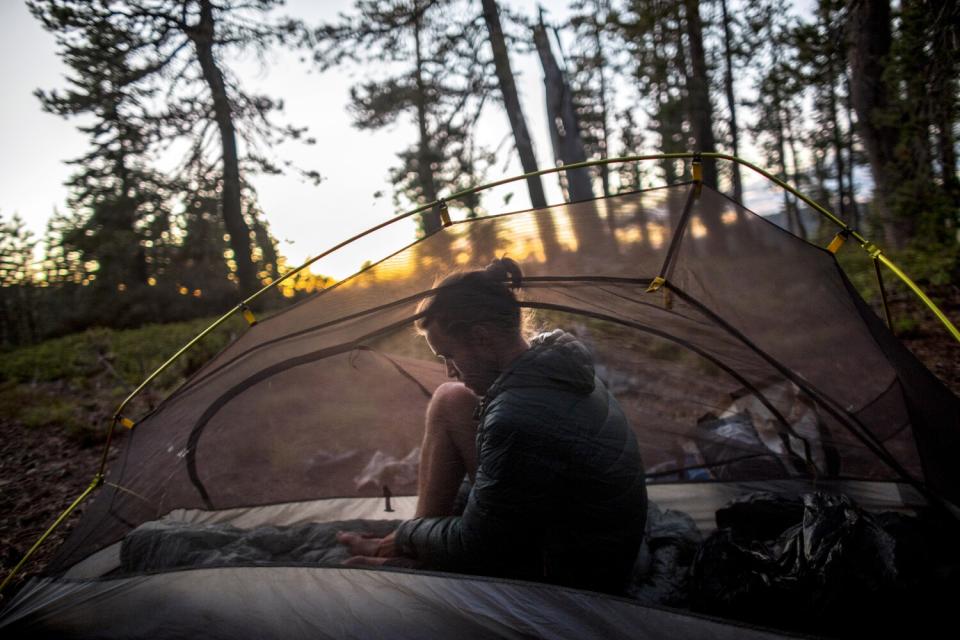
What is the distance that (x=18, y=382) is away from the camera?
9.29m

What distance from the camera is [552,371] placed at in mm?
1677

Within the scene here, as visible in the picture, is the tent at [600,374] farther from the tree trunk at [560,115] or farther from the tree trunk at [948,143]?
the tree trunk at [560,115]

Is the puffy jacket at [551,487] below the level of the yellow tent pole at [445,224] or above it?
below

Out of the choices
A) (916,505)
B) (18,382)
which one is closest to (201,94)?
(18,382)

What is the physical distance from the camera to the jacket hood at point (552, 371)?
1.67 metres

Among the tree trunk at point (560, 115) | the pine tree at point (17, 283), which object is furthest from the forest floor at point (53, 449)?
the pine tree at point (17, 283)

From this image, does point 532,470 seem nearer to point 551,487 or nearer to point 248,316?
point 551,487

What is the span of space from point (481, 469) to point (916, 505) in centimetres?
163

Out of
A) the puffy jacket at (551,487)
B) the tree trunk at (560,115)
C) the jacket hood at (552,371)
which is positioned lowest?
the puffy jacket at (551,487)

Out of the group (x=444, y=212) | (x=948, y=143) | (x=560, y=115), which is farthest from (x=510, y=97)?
(x=444, y=212)

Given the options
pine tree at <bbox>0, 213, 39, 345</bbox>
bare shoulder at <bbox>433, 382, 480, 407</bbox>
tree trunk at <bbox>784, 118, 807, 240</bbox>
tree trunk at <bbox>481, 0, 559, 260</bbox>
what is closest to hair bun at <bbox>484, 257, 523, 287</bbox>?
bare shoulder at <bbox>433, 382, 480, 407</bbox>

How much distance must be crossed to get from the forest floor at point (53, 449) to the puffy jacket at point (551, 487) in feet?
6.97

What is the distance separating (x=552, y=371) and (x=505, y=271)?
1.64ft

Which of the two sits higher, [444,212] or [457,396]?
[444,212]
